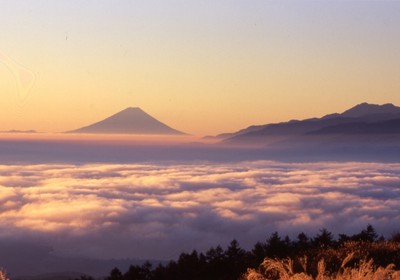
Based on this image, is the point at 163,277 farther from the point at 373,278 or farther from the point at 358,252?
the point at 373,278

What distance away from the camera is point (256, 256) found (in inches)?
1136

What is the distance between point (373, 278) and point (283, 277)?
6.05ft

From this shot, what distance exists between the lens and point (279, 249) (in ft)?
99.9

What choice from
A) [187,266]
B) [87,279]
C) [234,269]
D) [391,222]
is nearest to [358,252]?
[234,269]

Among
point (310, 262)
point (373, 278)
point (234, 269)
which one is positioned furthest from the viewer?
point (234, 269)

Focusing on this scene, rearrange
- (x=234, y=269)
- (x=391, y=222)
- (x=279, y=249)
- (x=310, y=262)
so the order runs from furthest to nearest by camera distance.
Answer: (x=391, y=222) → (x=279, y=249) → (x=234, y=269) → (x=310, y=262)

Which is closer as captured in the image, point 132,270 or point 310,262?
point 310,262

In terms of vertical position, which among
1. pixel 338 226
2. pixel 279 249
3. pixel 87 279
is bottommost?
pixel 338 226

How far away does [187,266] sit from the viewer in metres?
31.5

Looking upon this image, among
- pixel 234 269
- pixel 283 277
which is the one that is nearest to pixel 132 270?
pixel 234 269

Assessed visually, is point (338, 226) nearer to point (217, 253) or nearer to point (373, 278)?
point (217, 253)

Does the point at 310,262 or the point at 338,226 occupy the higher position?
the point at 310,262

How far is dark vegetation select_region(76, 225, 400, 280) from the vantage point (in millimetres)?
18080

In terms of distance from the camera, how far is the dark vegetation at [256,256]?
1808 cm
